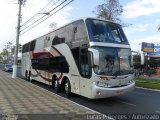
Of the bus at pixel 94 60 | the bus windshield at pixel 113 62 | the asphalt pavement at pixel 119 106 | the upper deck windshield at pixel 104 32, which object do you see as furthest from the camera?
the upper deck windshield at pixel 104 32

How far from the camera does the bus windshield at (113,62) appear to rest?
535 inches

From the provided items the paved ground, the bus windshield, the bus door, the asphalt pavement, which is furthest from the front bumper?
the paved ground

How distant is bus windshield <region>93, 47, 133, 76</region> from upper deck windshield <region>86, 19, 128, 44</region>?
51 cm

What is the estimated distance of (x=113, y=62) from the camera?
13.9 metres

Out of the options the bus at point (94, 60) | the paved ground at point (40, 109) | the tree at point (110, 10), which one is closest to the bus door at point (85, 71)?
the bus at point (94, 60)

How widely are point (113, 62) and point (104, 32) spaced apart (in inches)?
66.1

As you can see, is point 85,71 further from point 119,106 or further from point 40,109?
point 40,109

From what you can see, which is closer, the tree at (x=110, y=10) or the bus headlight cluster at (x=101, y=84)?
the bus headlight cluster at (x=101, y=84)

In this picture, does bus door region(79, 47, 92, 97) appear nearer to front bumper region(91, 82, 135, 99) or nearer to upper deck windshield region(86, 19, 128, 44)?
front bumper region(91, 82, 135, 99)

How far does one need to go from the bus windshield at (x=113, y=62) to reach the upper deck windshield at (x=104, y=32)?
0.51m

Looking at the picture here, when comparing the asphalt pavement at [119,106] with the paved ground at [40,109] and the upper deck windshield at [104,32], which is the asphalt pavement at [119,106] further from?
the upper deck windshield at [104,32]

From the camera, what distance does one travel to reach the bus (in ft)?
44.2

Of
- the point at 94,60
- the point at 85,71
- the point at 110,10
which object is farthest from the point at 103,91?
the point at 110,10

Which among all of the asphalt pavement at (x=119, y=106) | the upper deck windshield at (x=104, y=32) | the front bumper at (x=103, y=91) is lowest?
the asphalt pavement at (x=119, y=106)
